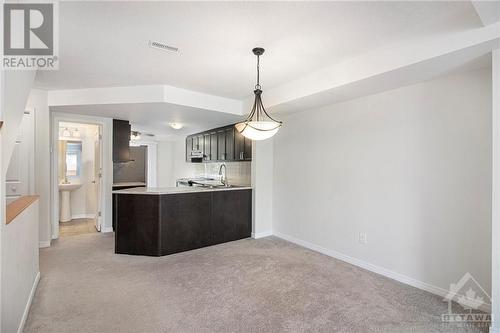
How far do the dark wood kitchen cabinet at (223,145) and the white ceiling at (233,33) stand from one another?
200cm

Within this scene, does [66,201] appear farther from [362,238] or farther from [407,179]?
[407,179]

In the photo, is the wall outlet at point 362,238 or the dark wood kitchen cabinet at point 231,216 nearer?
the wall outlet at point 362,238

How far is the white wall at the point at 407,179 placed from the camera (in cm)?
250

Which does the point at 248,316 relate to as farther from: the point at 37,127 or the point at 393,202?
the point at 37,127

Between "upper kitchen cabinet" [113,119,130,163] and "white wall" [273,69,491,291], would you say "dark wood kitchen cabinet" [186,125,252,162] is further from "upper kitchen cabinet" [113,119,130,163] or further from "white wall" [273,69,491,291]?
"upper kitchen cabinet" [113,119,130,163]

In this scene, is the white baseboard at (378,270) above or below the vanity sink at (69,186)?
below

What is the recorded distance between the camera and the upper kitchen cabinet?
5.13 meters

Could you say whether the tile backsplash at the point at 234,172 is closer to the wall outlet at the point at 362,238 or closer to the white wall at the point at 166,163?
the white wall at the point at 166,163

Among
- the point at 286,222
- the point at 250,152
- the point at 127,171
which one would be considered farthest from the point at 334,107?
the point at 127,171

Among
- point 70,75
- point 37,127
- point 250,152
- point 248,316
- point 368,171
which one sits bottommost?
point 248,316

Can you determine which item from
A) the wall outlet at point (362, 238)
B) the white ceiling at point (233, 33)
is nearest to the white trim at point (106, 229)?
the white ceiling at point (233, 33)

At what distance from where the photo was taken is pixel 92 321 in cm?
218

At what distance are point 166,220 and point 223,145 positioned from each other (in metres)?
2.42

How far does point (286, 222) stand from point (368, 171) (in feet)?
6.02
